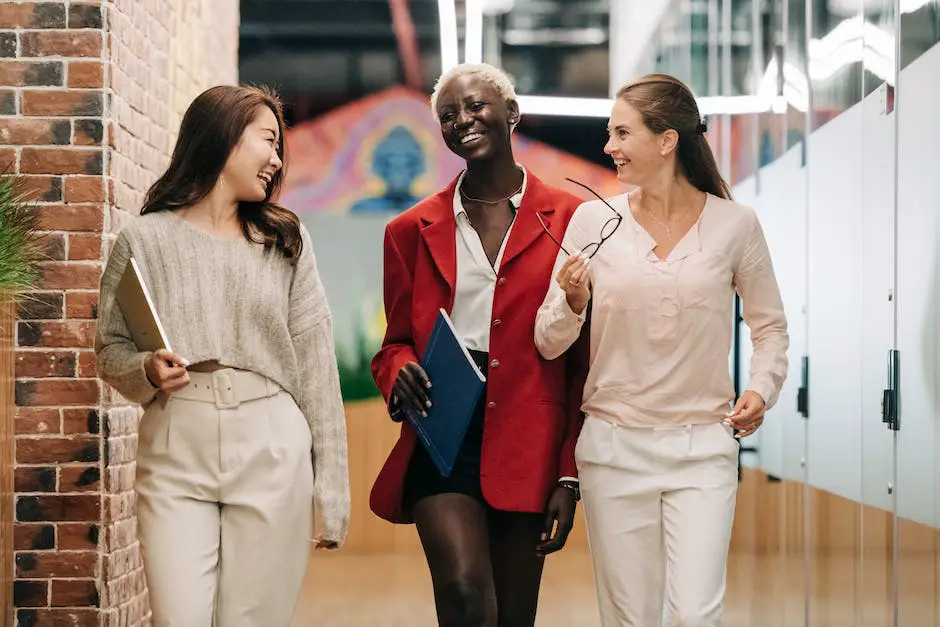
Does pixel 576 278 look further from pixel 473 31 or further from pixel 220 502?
pixel 473 31

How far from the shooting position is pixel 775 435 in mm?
5270

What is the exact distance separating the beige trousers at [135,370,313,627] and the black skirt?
40 cm

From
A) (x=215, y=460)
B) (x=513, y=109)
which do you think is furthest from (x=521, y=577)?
(x=513, y=109)

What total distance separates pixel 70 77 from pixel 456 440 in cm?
173

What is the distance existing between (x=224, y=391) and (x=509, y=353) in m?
0.70

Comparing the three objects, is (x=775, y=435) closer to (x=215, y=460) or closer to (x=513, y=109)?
(x=513, y=109)

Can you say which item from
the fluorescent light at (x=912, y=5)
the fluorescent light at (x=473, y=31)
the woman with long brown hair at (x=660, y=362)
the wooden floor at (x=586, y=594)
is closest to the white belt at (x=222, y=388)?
the woman with long brown hair at (x=660, y=362)

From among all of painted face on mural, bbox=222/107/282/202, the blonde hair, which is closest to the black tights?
painted face on mural, bbox=222/107/282/202

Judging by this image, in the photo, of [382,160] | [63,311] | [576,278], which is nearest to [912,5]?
[576,278]

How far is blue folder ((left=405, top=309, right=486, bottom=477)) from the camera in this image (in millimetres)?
3068

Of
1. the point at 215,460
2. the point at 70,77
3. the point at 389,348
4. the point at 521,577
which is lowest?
the point at 521,577

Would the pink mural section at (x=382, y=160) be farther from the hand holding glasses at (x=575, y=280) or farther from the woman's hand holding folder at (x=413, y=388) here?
the hand holding glasses at (x=575, y=280)

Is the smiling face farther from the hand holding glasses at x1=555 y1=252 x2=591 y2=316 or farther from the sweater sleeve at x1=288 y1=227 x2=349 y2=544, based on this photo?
the sweater sleeve at x1=288 y1=227 x2=349 y2=544

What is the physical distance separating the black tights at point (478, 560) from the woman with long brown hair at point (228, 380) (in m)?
0.23
